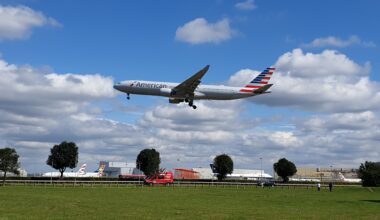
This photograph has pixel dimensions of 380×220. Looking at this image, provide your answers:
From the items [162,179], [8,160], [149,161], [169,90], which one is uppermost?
[169,90]

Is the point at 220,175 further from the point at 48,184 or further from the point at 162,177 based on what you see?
the point at 48,184

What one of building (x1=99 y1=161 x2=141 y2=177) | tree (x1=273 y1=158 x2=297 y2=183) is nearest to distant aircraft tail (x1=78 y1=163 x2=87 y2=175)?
building (x1=99 y1=161 x2=141 y2=177)

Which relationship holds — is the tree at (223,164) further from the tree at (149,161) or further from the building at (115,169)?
the building at (115,169)

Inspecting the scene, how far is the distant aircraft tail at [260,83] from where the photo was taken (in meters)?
63.4

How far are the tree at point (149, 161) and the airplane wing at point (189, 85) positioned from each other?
6386 centimetres

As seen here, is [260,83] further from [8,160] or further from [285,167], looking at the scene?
[285,167]

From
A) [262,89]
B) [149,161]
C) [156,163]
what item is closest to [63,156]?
[149,161]

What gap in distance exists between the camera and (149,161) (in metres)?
124

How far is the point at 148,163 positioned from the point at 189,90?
214 feet

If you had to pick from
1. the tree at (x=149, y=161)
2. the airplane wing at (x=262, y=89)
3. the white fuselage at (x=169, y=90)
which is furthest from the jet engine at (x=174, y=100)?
the tree at (x=149, y=161)

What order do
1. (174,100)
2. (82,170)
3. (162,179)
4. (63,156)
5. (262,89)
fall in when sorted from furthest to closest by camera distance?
(82,170) < (63,156) < (162,179) < (174,100) < (262,89)

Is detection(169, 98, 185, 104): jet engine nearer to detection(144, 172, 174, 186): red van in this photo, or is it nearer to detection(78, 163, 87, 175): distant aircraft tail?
detection(144, 172, 174, 186): red van

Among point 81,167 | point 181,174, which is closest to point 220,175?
point 181,174

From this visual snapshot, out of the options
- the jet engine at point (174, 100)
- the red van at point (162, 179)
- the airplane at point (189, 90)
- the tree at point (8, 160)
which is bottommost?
the red van at point (162, 179)
